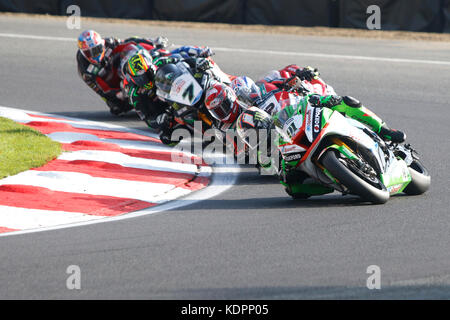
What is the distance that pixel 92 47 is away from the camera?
1105 cm

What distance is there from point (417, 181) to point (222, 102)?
2405 millimetres

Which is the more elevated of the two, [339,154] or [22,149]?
[22,149]

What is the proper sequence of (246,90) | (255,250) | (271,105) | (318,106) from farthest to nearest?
1. (246,90)
2. (271,105)
3. (318,106)
4. (255,250)

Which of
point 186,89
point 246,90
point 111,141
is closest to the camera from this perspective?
point 246,90

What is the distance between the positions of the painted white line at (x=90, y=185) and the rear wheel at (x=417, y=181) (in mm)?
2108

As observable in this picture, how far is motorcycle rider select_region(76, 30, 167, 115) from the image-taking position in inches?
439

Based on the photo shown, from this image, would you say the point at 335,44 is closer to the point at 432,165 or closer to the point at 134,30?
the point at 134,30

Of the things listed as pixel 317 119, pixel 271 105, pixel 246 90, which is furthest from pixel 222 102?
pixel 317 119

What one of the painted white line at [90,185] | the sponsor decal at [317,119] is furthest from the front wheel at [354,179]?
the painted white line at [90,185]

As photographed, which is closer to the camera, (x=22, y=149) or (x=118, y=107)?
(x=22, y=149)

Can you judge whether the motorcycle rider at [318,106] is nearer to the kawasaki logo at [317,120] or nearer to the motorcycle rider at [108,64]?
the kawasaki logo at [317,120]

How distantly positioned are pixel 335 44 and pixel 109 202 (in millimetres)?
10160

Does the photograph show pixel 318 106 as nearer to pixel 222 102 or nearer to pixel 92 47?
pixel 222 102
